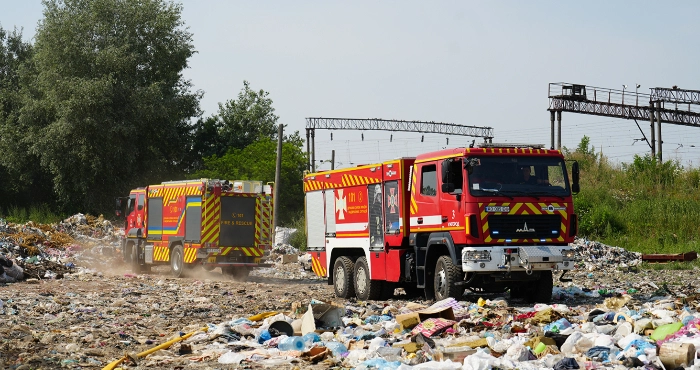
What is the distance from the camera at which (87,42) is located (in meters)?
47.9

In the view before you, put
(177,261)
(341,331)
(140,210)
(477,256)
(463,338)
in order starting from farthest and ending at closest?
(140,210)
(177,261)
(477,256)
(341,331)
(463,338)

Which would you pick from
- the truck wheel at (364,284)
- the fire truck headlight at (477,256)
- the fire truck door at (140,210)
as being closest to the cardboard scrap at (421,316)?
the fire truck headlight at (477,256)

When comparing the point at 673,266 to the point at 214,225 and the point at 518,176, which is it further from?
the point at 214,225

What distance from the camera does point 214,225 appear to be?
2431 cm

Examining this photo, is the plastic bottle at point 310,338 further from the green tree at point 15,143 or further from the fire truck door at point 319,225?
the green tree at point 15,143

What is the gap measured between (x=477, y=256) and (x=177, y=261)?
44.3ft

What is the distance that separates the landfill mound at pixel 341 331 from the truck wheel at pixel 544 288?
0.46m

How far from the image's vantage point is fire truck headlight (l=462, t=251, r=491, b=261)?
14.2 meters

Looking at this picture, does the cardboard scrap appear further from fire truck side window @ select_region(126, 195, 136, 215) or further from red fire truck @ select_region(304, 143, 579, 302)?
fire truck side window @ select_region(126, 195, 136, 215)

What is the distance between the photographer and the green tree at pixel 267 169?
48.9 metres

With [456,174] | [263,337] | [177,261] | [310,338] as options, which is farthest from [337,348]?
[177,261]

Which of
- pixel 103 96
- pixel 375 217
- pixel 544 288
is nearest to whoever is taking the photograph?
pixel 544 288

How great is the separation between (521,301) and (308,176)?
6.39 metres

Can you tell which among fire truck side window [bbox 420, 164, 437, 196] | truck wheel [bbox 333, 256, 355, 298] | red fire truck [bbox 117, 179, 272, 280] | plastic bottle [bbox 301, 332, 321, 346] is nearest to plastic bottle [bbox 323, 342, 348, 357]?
plastic bottle [bbox 301, 332, 321, 346]
